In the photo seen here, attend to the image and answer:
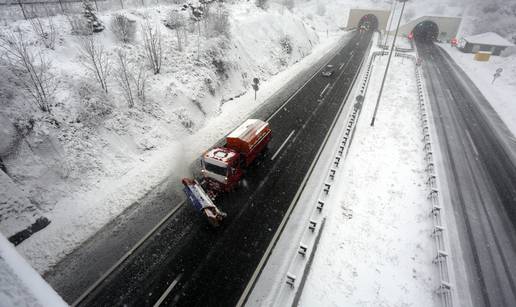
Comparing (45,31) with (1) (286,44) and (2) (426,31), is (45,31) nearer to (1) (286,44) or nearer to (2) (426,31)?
(1) (286,44)

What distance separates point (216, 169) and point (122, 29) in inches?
656

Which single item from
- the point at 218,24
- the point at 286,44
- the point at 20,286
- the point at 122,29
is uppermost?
→ the point at 218,24

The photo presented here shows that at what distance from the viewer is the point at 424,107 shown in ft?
79.3

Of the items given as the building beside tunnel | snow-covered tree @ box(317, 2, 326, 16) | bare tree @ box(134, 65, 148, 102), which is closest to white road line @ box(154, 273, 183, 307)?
bare tree @ box(134, 65, 148, 102)

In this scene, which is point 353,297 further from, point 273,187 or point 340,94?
point 340,94

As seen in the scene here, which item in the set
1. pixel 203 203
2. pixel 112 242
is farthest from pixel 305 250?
pixel 112 242

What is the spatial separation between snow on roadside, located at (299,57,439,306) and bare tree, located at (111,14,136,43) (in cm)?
2106

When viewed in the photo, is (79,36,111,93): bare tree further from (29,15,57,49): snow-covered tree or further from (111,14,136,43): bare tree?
(111,14,136,43): bare tree

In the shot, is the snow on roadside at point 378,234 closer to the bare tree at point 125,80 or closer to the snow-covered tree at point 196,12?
the bare tree at point 125,80

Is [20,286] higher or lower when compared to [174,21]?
lower

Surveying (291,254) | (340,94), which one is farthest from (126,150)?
(340,94)

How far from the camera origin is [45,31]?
17.3m

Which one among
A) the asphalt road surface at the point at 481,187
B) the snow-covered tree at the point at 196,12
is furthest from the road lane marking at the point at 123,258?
the snow-covered tree at the point at 196,12

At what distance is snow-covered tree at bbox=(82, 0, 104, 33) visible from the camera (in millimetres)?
19141
